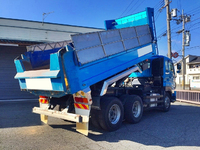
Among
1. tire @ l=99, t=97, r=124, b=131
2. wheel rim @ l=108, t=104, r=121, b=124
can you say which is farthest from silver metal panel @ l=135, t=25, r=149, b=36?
wheel rim @ l=108, t=104, r=121, b=124

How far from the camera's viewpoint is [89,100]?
16.0 ft

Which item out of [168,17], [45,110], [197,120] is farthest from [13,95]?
[168,17]

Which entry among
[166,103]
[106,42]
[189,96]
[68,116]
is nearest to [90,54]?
[106,42]

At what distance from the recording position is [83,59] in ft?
15.5

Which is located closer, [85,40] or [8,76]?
[85,40]

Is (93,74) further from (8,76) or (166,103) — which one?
(8,76)

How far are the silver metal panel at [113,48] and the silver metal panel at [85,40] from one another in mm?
390

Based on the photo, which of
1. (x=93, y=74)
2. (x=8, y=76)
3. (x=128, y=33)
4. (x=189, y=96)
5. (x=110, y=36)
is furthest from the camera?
(x=189, y=96)

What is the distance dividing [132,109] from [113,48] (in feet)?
7.81

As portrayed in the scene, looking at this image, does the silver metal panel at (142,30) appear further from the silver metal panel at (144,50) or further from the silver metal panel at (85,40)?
the silver metal panel at (85,40)

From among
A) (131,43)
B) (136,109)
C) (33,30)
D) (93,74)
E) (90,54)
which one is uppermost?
(33,30)

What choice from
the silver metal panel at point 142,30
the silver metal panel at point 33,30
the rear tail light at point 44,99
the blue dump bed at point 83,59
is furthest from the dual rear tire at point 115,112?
the silver metal panel at point 33,30

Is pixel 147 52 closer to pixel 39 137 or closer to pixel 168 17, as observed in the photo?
pixel 39 137

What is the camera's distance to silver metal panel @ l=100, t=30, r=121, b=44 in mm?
5391
